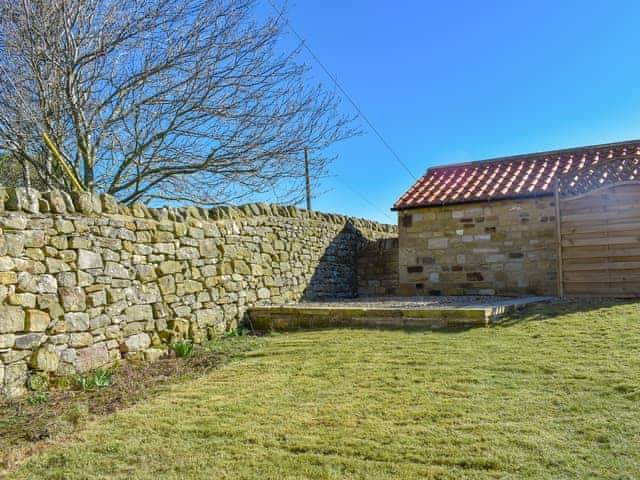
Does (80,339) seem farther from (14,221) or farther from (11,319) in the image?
(14,221)

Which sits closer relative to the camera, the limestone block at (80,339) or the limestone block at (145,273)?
the limestone block at (80,339)

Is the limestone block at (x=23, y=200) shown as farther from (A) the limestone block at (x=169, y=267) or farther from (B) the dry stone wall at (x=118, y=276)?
(A) the limestone block at (x=169, y=267)

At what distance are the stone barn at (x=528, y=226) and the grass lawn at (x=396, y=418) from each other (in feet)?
8.61

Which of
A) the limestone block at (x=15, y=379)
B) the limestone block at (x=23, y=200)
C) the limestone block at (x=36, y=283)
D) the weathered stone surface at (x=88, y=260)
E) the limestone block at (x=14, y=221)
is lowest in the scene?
the limestone block at (x=15, y=379)

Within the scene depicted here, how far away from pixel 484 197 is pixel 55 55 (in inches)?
A: 339

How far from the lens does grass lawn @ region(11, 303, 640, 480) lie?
3.12 metres

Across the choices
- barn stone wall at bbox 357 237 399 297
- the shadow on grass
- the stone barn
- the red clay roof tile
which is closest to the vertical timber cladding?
the stone barn

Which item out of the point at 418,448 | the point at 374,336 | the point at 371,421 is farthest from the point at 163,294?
the point at 418,448

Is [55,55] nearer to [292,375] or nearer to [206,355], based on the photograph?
[206,355]

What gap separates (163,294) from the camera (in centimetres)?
679

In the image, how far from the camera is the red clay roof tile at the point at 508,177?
1011 centimetres

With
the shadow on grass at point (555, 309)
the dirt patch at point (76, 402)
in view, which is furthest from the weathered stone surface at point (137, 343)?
the shadow on grass at point (555, 309)

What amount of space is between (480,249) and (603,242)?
2.42m

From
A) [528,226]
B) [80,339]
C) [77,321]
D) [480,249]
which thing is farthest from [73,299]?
[528,226]
